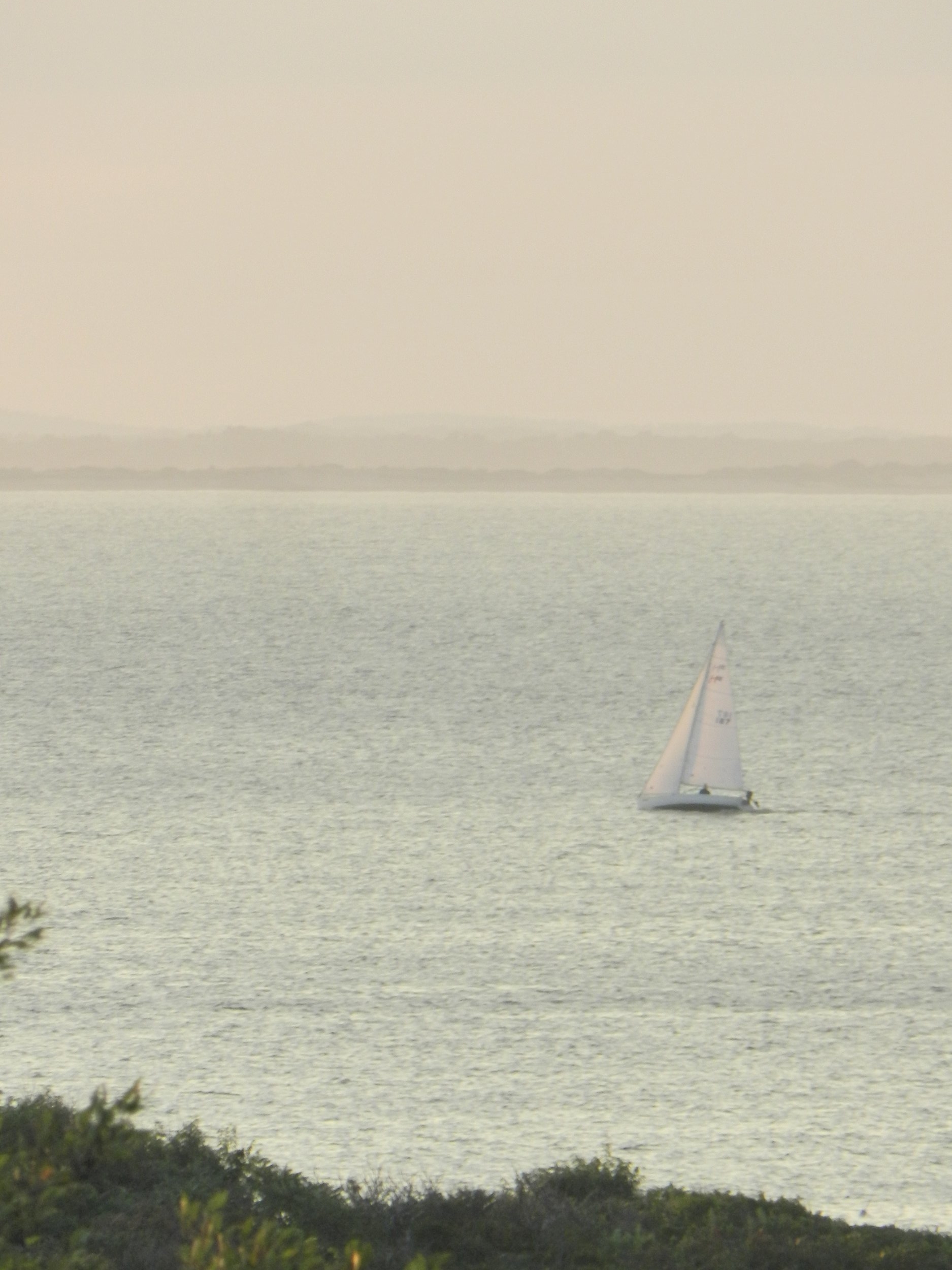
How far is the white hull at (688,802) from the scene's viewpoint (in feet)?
262

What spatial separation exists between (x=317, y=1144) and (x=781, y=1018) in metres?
16.1

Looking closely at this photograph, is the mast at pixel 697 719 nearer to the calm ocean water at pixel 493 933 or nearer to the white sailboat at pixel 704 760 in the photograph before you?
the white sailboat at pixel 704 760

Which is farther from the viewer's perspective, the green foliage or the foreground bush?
the foreground bush

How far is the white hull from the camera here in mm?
79875

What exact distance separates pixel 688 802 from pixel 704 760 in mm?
2270

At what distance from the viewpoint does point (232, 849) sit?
71938mm

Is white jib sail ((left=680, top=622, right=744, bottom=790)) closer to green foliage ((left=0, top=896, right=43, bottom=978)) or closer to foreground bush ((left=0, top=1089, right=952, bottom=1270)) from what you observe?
foreground bush ((left=0, top=1089, right=952, bottom=1270))

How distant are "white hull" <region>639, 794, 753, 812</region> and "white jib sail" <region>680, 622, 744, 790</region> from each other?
610 millimetres

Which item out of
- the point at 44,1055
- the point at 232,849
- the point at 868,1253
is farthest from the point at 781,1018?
the point at 232,849

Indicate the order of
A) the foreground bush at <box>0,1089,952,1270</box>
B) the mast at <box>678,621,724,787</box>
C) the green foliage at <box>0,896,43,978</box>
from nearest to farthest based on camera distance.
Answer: the green foliage at <box>0,896,43,978</box> < the foreground bush at <box>0,1089,952,1270</box> < the mast at <box>678,621,724,787</box>

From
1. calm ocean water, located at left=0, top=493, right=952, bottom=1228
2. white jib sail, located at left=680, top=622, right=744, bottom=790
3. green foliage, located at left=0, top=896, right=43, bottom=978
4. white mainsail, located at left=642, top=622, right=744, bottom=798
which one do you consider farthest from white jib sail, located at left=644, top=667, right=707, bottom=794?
green foliage, located at left=0, top=896, right=43, bottom=978

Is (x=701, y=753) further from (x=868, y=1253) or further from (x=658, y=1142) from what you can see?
(x=868, y=1253)

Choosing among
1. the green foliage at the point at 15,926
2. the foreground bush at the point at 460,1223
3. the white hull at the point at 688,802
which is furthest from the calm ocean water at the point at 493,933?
the green foliage at the point at 15,926

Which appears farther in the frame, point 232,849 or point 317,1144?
point 232,849
